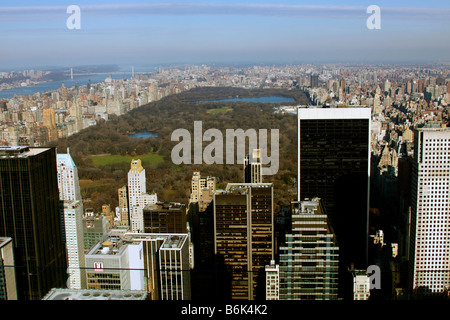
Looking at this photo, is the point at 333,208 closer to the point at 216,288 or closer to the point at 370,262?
the point at 370,262

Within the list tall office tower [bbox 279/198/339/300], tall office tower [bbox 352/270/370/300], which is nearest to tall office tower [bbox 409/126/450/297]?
tall office tower [bbox 279/198/339/300]

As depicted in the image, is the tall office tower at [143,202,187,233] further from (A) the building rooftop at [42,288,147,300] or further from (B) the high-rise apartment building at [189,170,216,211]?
(A) the building rooftop at [42,288,147,300]

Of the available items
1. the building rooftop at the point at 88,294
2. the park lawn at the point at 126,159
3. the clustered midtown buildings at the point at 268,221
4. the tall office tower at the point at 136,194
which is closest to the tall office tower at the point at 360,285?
the clustered midtown buildings at the point at 268,221

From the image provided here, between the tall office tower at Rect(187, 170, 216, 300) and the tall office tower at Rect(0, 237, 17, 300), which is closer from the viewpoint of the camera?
the tall office tower at Rect(0, 237, 17, 300)

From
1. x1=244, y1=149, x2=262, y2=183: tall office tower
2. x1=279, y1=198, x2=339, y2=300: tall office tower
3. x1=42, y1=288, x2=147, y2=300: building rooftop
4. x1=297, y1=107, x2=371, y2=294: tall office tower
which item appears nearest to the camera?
x1=42, y1=288, x2=147, y2=300: building rooftop

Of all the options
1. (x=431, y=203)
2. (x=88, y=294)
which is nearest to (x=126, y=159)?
(x=431, y=203)

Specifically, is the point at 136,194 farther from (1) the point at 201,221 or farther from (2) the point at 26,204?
(2) the point at 26,204
